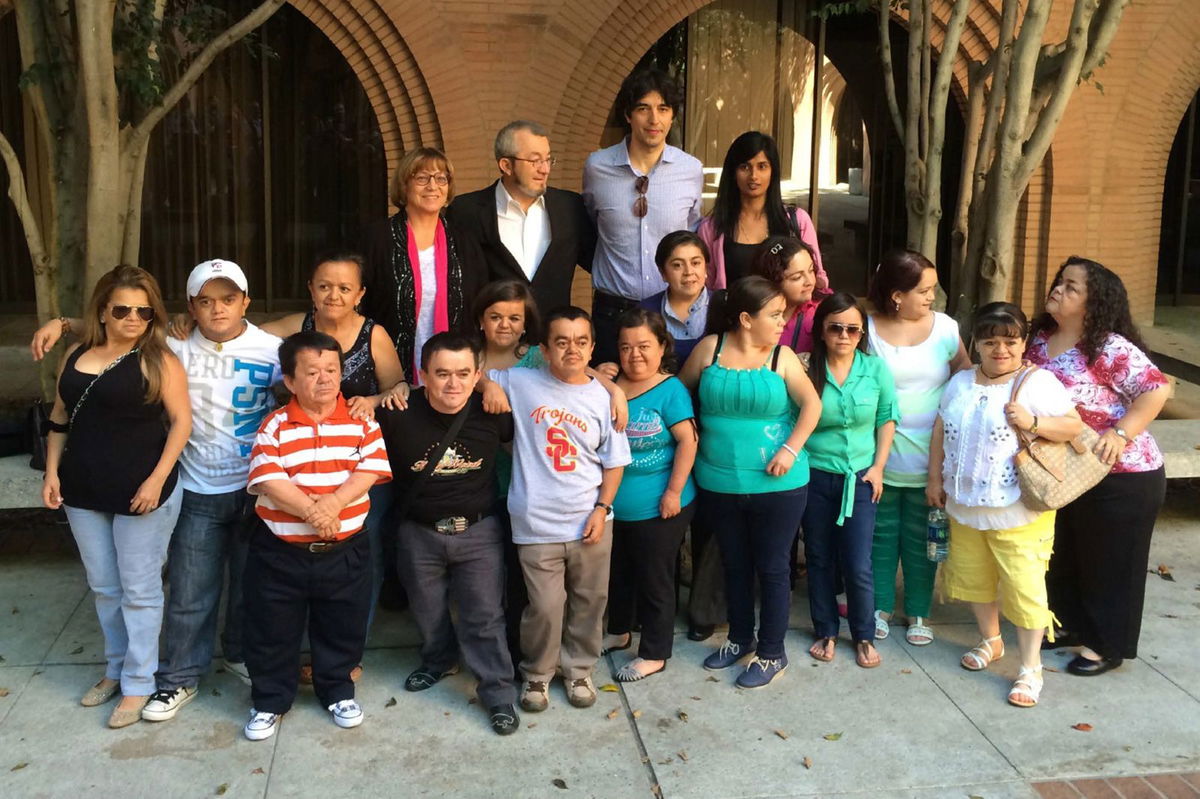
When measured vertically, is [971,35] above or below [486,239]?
above

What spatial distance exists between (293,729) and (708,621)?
69.2 inches

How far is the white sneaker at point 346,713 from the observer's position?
4570 millimetres

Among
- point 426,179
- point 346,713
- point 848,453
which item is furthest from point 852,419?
point 346,713

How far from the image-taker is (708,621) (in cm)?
538

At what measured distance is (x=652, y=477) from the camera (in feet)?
15.9

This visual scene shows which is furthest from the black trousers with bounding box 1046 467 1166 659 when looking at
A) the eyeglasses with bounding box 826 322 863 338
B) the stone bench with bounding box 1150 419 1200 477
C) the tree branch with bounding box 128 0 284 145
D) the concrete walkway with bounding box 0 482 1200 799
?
the tree branch with bounding box 128 0 284 145

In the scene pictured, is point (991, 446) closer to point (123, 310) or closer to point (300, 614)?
point (300, 614)

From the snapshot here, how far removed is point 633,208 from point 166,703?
263 cm

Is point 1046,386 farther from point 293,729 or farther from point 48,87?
point 48,87

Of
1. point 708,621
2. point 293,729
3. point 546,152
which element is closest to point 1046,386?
point 708,621

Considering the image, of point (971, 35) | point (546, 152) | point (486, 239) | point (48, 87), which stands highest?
point (971, 35)

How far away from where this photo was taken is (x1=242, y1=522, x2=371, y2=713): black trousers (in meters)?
4.41

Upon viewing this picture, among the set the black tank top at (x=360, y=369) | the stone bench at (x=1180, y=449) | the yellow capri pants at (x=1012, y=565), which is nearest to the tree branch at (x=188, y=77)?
the black tank top at (x=360, y=369)

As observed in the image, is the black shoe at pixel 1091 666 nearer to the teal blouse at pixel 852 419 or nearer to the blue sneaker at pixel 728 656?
the teal blouse at pixel 852 419
